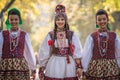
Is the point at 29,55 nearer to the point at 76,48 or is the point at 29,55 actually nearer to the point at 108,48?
the point at 76,48

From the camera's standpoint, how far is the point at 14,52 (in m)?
6.82

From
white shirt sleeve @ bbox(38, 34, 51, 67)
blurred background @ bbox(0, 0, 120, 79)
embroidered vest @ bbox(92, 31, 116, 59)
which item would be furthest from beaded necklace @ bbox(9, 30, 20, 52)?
blurred background @ bbox(0, 0, 120, 79)

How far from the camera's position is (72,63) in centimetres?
690

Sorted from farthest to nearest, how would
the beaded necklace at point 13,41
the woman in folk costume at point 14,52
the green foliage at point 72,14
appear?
the green foliage at point 72,14
the beaded necklace at point 13,41
the woman in folk costume at point 14,52

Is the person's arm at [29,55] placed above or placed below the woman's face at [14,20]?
below

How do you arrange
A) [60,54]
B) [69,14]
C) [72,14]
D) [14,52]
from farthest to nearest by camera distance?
[72,14] → [69,14] → [60,54] → [14,52]

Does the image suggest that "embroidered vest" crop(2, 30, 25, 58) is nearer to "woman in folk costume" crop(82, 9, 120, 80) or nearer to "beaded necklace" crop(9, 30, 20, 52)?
"beaded necklace" crop(9, 30, 20, 52)

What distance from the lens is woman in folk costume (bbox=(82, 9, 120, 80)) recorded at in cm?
682

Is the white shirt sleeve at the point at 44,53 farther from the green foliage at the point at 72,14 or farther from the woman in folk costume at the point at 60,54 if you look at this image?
the green foliage at the point at 72,14

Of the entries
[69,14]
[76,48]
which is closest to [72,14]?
[69,14]

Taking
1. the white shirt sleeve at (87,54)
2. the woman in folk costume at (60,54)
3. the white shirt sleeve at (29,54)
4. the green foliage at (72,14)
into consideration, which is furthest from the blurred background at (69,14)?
the white shirt sleeve at (87,54)

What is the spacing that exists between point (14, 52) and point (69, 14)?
30371 millimetres

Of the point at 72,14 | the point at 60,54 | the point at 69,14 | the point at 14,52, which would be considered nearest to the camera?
the point at 14,52

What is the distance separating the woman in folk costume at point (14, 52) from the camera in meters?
6.74
